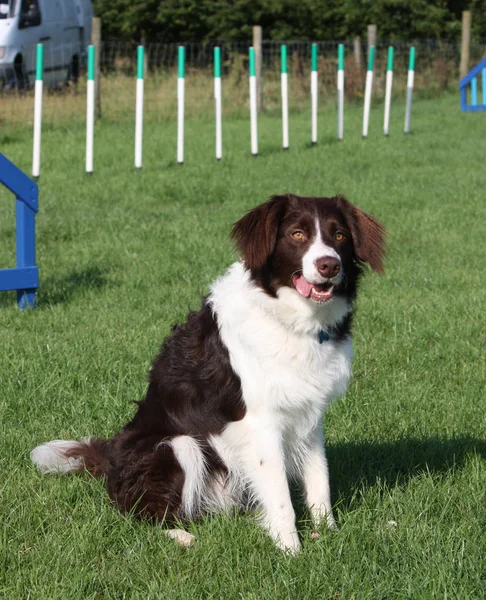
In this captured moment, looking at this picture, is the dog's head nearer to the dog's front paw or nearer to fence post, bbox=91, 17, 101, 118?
the dog's front paw

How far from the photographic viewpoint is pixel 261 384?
3521 millimetres

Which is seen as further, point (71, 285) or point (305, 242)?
point (71, 285)

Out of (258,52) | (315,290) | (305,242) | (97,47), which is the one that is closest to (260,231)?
(305,242)

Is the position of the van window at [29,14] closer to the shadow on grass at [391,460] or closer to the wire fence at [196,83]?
the wire fence at [196,83]

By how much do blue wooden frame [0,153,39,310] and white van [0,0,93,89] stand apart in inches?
483

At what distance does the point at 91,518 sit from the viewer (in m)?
3.63

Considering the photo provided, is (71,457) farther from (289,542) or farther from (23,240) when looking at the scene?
(23,240)

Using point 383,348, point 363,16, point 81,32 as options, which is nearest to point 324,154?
point 383,348

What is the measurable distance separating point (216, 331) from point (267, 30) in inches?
1373

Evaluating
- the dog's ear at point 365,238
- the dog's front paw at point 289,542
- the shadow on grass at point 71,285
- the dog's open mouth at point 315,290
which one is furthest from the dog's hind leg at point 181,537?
the shadow on grass at point 71,285

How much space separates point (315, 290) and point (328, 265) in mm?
165

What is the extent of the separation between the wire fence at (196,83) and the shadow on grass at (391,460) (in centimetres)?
1429

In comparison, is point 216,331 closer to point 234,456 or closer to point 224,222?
point 234,456

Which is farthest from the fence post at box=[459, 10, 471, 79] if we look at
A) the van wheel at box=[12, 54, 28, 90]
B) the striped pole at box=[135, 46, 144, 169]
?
the striped pole at box=[135, 46, 144, 169]
